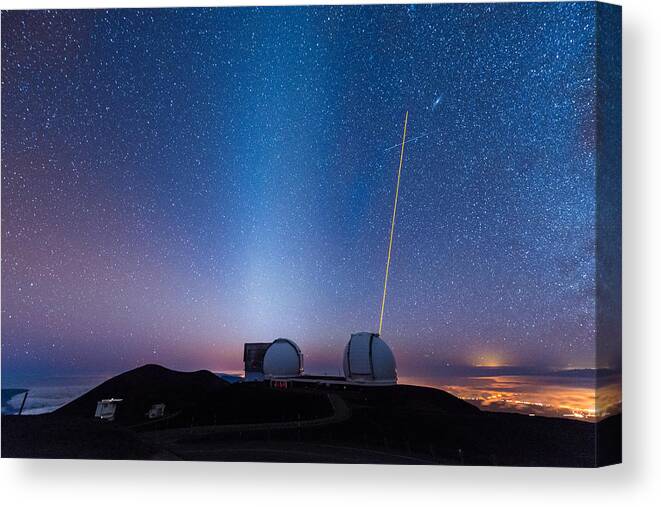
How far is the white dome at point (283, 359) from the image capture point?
31.2 ft

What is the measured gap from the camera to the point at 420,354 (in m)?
9.44

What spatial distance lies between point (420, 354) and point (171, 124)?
353cm

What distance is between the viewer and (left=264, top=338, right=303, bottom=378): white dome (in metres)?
9.52

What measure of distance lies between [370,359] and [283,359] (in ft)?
2.97

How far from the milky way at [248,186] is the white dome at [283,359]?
10 cm

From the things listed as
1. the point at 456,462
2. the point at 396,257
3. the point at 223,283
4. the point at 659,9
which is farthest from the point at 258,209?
the point at 659,9

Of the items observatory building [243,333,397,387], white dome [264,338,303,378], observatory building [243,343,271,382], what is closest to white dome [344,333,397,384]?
observatory building [243,333,397,387]

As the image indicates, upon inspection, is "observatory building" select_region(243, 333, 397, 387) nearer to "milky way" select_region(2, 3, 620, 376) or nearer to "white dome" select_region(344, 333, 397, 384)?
"white dome" select_region(344, 333, 397, 384)

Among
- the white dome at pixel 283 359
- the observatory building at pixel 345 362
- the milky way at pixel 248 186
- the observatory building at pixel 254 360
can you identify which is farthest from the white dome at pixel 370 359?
the observatory building at pixel 254 360

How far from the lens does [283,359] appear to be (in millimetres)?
9656

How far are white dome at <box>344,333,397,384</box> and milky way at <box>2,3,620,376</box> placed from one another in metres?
0.12

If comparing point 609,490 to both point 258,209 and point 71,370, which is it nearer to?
point 258,209

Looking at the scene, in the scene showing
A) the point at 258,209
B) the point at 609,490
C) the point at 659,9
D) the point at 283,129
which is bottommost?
the point at 609,490

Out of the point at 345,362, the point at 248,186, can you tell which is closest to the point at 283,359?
the point at 345,362
